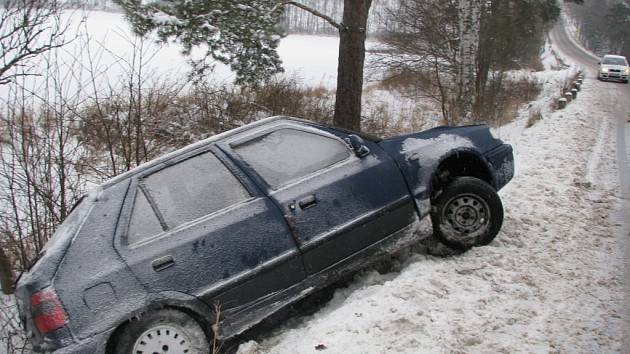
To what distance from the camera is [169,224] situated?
3.25 metres

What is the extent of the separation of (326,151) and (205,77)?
639cm

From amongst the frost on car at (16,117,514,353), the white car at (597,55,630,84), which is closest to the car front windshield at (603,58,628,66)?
the white car at (597,55,630,84)

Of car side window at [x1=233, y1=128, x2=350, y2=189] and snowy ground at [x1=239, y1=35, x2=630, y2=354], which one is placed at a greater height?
car side window at [x1=233, y1=128, x2=350, y2=189]

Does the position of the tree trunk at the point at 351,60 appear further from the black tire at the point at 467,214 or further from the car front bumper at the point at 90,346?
the car front bumper at the point at 90,346

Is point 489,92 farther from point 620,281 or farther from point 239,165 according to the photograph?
point 239,165

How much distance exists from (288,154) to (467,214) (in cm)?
180

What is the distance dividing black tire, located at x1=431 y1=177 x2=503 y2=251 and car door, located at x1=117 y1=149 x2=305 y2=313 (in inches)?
59.9

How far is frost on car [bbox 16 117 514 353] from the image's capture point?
9.73ft

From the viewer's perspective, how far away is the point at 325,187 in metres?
3.67

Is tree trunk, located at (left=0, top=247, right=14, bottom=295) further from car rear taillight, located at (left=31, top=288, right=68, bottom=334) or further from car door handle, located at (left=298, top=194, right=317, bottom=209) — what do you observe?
car door handle, located at (left=298, top=194, right=317, bottom=209)

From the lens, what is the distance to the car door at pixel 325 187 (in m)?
3.55

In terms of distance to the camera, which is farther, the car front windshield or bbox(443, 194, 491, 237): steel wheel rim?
the car front windshield

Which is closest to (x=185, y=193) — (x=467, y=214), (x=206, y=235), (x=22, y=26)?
(x=206, y=235)

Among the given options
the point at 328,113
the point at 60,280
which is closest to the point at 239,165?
the point at 60,280
